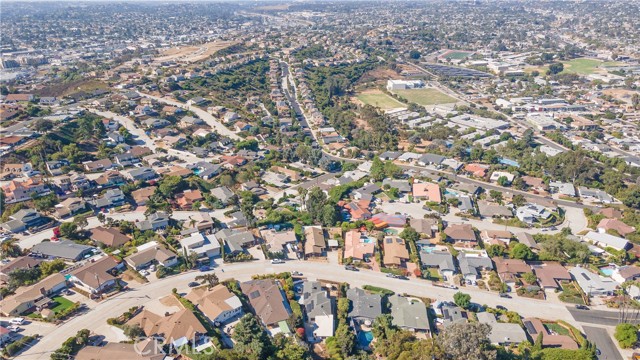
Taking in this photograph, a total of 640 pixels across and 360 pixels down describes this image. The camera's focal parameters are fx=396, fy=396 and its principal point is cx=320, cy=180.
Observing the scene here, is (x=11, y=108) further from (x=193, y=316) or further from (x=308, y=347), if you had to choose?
(x=308, y=347)

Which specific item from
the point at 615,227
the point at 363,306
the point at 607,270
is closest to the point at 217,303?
the point at 363,306

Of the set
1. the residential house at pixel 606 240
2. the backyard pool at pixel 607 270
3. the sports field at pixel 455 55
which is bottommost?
the backyard pool at pixel 607 270

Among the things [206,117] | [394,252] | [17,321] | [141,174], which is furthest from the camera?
[206,117]

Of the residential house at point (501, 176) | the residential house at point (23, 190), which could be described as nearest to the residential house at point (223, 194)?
the residential house at point (23, 190)

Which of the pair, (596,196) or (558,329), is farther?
(596,196)

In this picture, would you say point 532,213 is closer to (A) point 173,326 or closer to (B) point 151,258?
(A) point 173,326

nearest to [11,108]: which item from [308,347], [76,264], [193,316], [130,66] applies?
[130,66]

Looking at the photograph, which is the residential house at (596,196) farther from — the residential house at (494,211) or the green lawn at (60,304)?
the green lawn at (60,304)
